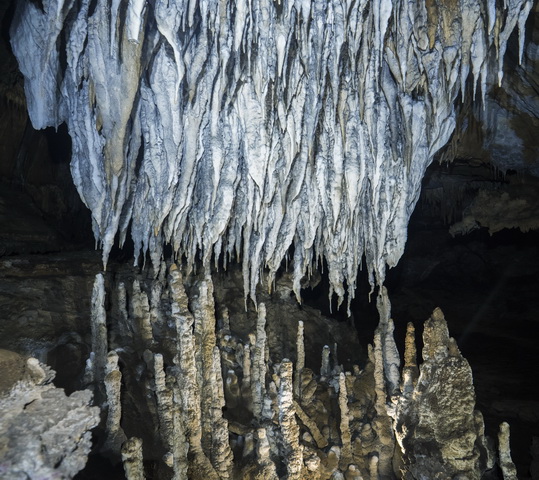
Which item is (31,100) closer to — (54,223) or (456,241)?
(54,223)

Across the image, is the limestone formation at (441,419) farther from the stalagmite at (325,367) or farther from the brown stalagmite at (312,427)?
the stalagmite at (325,367)

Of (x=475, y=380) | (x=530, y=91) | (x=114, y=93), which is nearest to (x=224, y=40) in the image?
(x=114, y=93)

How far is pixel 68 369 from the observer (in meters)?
5.19

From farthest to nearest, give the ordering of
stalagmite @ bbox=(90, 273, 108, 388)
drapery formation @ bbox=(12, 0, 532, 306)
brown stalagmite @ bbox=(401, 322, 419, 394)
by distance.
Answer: stalagmite @ bbox=(90, 273, 108, 388) → brown stalagmite @ bbox=(401, 322, 419, 394) → drapery formation @ bbox=(12, 0, 532, 306)

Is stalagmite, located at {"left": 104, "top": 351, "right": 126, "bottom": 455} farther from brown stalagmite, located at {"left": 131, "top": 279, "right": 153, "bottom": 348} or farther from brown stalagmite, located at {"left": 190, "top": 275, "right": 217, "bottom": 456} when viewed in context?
brown stalagmite, located at {"left": 131, "top": 279, "right": 153, "bottom": 348}

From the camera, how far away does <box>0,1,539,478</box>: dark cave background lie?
598cm

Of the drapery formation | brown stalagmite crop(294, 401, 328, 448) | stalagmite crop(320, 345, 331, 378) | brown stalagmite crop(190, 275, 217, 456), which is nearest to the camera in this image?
the drapery formation

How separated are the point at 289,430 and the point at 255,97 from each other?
10.6 feet

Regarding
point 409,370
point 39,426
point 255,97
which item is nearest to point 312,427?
point 409,370

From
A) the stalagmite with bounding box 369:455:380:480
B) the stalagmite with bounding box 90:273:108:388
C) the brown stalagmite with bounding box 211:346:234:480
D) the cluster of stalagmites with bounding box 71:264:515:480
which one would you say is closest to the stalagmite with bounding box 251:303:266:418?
the cluster of stalagmites with bounding box 71:264:515:480

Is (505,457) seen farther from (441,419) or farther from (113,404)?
(113,404)

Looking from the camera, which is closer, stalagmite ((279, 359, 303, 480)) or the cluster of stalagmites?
the cluster of stalagmites

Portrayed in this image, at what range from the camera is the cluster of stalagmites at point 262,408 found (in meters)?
3.99

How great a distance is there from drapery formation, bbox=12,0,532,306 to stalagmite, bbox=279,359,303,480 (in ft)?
5.30
